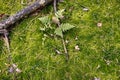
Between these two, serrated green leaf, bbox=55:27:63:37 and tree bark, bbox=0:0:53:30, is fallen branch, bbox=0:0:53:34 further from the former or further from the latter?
serrated green leaf, bbox=55:27:63:37

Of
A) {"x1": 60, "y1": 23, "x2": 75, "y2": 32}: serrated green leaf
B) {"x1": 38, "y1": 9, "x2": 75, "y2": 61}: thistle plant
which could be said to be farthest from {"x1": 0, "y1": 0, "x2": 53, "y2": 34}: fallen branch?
{"x1": 60, "y1": 23, "x2": 75, "y2": 32}: serrated green leaf

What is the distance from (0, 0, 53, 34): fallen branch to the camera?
4847mm

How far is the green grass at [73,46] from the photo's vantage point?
433 cm

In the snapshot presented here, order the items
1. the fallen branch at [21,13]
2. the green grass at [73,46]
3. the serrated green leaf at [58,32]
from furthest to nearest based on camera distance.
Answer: the fallen branch at [21,13]
the serrated green leaf at [58,32]
the green grass at [73,46]

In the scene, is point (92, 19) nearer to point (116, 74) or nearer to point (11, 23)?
Result: point (116, 74)

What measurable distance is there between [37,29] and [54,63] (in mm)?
795

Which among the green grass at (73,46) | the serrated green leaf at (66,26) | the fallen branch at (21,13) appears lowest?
the green grass at (73,46)

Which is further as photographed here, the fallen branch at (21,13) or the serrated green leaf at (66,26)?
the fallen branch at (21,13)

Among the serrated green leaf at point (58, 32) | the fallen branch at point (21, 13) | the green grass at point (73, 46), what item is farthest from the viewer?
the fallen branch at point (21, 13)

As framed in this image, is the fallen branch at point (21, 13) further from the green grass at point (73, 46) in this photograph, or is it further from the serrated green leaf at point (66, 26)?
the serrated green leaf at point (66, 26)

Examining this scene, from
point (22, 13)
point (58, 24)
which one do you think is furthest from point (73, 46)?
point (22, 13)

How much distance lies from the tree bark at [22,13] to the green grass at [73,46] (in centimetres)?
11

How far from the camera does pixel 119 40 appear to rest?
458 centimetres

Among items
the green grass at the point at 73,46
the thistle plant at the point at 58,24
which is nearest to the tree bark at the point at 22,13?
the green grass at the point at 73,46
